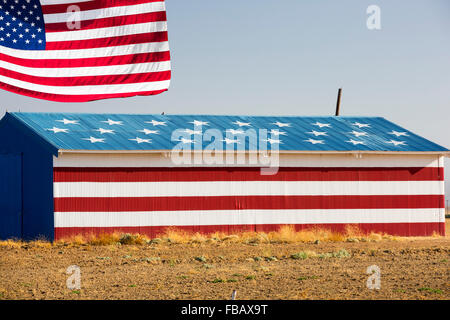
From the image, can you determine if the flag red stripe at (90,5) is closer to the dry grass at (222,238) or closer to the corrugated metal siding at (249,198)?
the dry grass at (222,238)

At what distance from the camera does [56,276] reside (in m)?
15.6

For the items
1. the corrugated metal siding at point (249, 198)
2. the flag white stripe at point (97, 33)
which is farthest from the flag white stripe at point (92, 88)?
the corrugated metal siding at point (249, 198)

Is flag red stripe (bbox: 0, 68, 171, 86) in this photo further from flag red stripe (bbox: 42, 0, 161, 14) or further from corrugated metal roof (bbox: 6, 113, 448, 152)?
corrugated metal roof (bbox: 6, 113, 448, 152)

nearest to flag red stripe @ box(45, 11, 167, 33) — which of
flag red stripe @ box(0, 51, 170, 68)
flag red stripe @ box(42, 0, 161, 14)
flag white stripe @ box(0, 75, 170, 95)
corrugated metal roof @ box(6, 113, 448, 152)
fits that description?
flag red stripe @ box(42, 0, 161, 14)

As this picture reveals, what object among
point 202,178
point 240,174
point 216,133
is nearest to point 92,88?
point 202,178

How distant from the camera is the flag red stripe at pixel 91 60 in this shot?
25.7ft

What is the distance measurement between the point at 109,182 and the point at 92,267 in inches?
274

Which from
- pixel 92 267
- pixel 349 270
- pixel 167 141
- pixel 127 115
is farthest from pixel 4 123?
pixel 349 270

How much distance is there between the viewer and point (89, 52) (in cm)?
813

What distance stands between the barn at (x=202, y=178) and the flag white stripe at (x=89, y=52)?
1560cm

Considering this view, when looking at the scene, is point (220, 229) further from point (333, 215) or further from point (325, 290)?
point (325, 290)

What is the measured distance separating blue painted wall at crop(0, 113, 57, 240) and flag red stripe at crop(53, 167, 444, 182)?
965 mm

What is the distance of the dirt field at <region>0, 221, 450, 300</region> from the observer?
501 inches

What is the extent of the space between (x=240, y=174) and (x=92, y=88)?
17.6m
